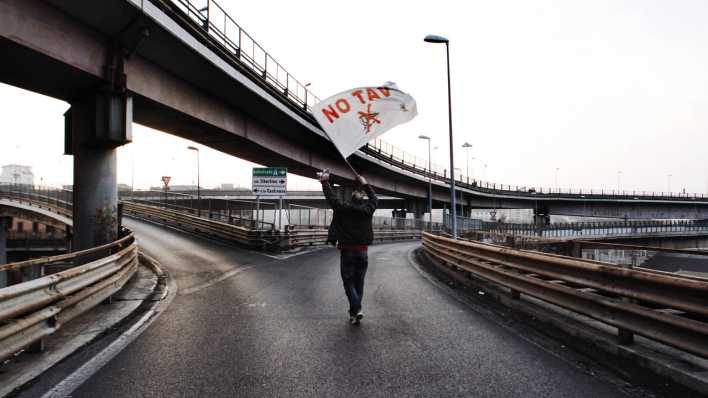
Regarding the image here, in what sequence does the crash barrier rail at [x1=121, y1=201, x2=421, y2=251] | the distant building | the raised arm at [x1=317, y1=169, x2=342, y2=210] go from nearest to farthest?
the raised arm at [x1=317, y1=169, x2=342, y2=210] → the crash barrier rail at [x1=121, y1=201, x2=421, y2=251] → the distant building

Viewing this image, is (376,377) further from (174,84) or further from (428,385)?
(174,84)

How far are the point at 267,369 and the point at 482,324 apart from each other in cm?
321

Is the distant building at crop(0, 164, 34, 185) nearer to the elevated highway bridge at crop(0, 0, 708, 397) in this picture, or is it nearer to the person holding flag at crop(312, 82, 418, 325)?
the elevated highway bridge at crop(0, 0, 708, 397)

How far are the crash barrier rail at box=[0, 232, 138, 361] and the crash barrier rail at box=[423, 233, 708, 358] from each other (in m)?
5.88

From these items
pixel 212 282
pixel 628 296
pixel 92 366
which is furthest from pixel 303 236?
pixel 628 296

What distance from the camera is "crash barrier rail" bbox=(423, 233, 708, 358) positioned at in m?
3.69

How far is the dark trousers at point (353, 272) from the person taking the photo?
6.01 m

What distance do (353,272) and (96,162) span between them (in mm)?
8565

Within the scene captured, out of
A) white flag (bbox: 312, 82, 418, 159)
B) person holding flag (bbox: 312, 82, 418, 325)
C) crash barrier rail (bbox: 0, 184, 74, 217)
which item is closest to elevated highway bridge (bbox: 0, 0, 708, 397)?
person holding flag (bbox: 312, 82, 418, 325)

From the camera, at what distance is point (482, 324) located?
19.8 feet

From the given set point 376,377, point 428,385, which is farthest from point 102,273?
point 428,385

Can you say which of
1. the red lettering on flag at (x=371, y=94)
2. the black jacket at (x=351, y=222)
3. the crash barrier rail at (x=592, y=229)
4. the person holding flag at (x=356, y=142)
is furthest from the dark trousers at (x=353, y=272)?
the crash barrier rail at (x=592, y=229)

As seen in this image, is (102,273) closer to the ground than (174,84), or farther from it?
closer to the ground

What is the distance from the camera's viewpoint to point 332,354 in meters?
4.66
